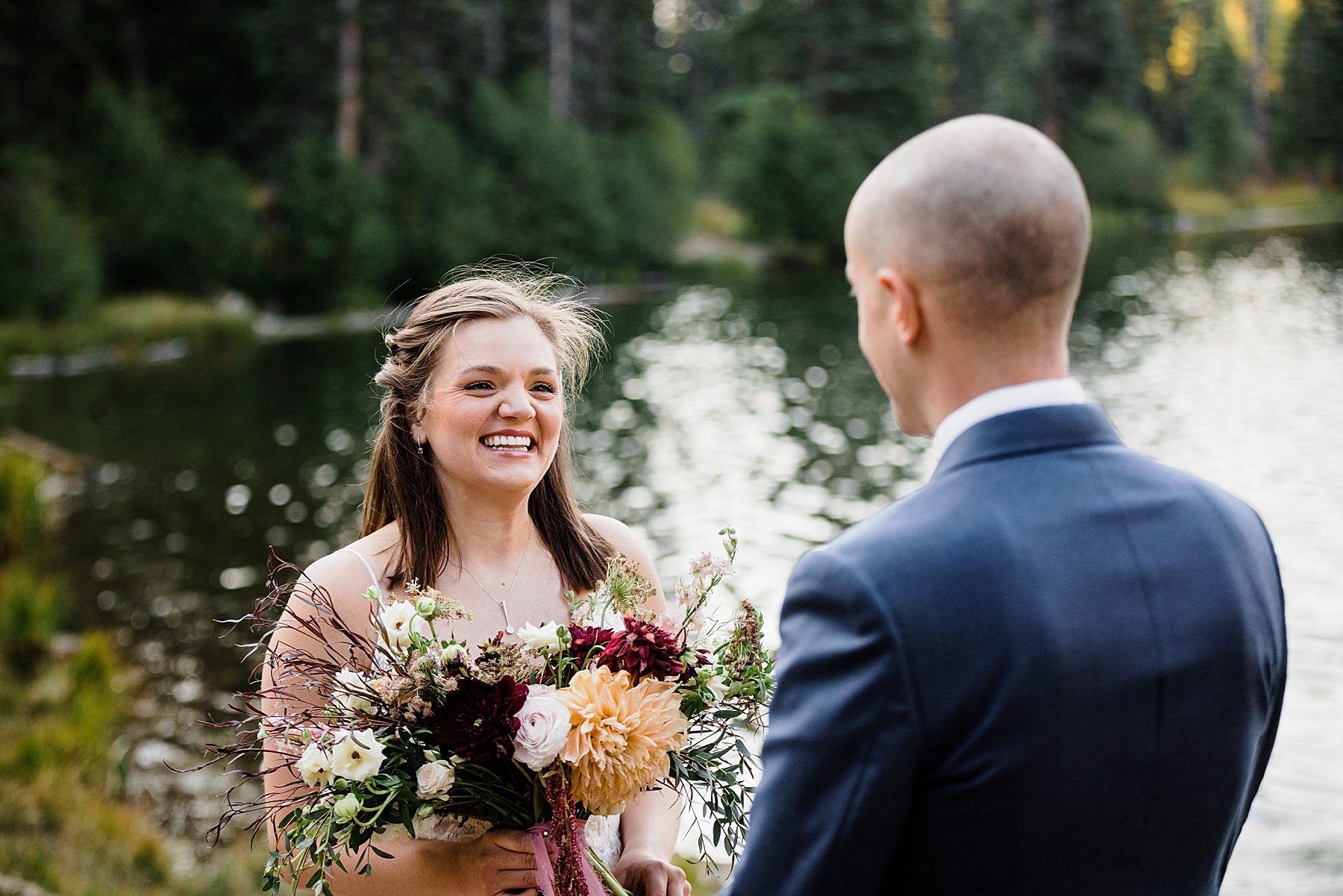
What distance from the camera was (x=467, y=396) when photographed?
2.99m

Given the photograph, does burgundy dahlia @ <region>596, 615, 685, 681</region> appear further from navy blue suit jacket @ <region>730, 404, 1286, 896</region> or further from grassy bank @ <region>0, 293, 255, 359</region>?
grassy bank @ <region>0, 293, 255, 359</region>

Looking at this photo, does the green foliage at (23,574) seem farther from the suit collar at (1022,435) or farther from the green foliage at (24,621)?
the suit collar at (1022,435)

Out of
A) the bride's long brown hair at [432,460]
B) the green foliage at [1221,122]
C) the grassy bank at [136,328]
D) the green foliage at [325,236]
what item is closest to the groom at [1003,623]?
the bride's long brown hair at [432,460]

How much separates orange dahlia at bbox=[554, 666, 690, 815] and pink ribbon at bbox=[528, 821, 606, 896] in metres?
0.08

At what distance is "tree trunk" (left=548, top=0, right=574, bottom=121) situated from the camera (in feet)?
158

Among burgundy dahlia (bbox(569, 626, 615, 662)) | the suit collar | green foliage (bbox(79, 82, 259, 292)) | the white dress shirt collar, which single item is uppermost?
the white dress shirt collar

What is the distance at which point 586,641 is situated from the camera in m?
2.51

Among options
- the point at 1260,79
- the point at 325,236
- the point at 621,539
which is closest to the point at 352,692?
the point at 621,539

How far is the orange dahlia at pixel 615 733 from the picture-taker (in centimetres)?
228

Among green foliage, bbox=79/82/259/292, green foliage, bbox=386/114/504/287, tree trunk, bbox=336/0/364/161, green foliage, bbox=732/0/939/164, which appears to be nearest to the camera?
green foliage, bbox=79/82/259/292

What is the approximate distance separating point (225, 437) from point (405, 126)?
2262 cm

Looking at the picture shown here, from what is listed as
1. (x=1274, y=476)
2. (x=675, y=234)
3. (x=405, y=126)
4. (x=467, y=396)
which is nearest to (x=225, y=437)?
(x=1274, y=476)

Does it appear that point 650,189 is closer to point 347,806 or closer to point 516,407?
point 516,407

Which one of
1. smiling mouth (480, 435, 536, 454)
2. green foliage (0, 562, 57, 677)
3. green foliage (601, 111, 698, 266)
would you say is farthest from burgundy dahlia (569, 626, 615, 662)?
green foliage (601, 111, 698, 266)
